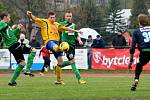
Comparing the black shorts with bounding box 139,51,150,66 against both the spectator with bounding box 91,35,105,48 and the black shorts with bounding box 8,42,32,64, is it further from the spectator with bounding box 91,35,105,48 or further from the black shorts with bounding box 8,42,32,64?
the spectator with bounding box 91,35,105,48

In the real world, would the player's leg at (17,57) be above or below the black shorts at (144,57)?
below

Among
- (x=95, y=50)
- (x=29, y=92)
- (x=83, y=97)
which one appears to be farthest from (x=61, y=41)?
(x=95, y=50)

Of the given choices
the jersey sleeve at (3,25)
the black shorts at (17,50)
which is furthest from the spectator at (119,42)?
the jersey sleeve at (3,25)

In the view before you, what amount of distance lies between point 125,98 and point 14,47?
5442 millimetres

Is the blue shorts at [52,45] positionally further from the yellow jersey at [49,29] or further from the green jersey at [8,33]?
the green jersey at [8,33]

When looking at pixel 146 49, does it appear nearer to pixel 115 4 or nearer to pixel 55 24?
pixel 55 24

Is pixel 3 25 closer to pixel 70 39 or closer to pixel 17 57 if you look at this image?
pixel 17 57

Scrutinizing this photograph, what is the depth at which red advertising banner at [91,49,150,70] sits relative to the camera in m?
30.0

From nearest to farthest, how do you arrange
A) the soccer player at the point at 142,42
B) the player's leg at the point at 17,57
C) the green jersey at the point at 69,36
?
the soccer player at the point at 142,42 < the player's leg at the point at 17,57 < the green jersey at the point at 69,36

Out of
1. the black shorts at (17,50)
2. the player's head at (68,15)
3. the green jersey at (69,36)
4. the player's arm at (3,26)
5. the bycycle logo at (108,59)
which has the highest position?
the player's head at (68,15)

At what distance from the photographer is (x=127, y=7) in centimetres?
9219

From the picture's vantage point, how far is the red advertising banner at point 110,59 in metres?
30.0

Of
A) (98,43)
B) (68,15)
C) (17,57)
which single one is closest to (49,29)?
(68,15)

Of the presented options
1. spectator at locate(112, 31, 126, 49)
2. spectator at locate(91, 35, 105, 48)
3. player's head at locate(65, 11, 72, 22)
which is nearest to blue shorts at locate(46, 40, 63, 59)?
player's head at locate(65, 11, 72, 22)
